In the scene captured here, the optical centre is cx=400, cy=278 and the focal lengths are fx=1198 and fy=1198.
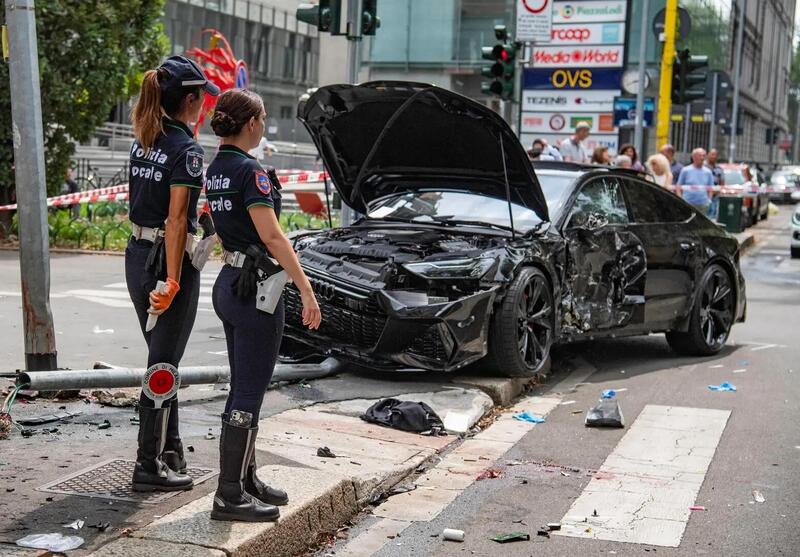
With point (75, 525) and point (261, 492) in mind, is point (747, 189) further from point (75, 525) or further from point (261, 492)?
point (75, 525)

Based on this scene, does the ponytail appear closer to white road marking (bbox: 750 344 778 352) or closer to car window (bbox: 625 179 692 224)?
car window (bbox: 625 179 692 224)

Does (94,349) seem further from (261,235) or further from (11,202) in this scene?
(11,202)

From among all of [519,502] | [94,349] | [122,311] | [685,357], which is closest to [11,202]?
[122,311]

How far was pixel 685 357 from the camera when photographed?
33.8 ft

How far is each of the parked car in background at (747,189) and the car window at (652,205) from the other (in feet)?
62.3

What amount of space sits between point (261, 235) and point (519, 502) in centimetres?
204

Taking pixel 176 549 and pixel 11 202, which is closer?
pixel 176 549

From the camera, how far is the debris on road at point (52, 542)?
4305 mm

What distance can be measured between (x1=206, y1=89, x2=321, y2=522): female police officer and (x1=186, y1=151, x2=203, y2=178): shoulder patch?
0.56 ft

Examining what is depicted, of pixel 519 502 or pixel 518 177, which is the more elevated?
pixel 518 177

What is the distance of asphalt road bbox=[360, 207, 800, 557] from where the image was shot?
509cm

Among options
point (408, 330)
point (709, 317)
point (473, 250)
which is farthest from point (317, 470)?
point (709, 317)

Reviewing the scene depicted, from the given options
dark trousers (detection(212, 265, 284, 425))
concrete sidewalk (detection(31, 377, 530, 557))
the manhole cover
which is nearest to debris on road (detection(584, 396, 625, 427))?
concrete sidewalk (detection(31, 377, 530, 557))

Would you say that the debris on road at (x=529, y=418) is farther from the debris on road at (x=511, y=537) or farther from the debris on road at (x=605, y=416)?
the debris on road at (x=511, y=537)
